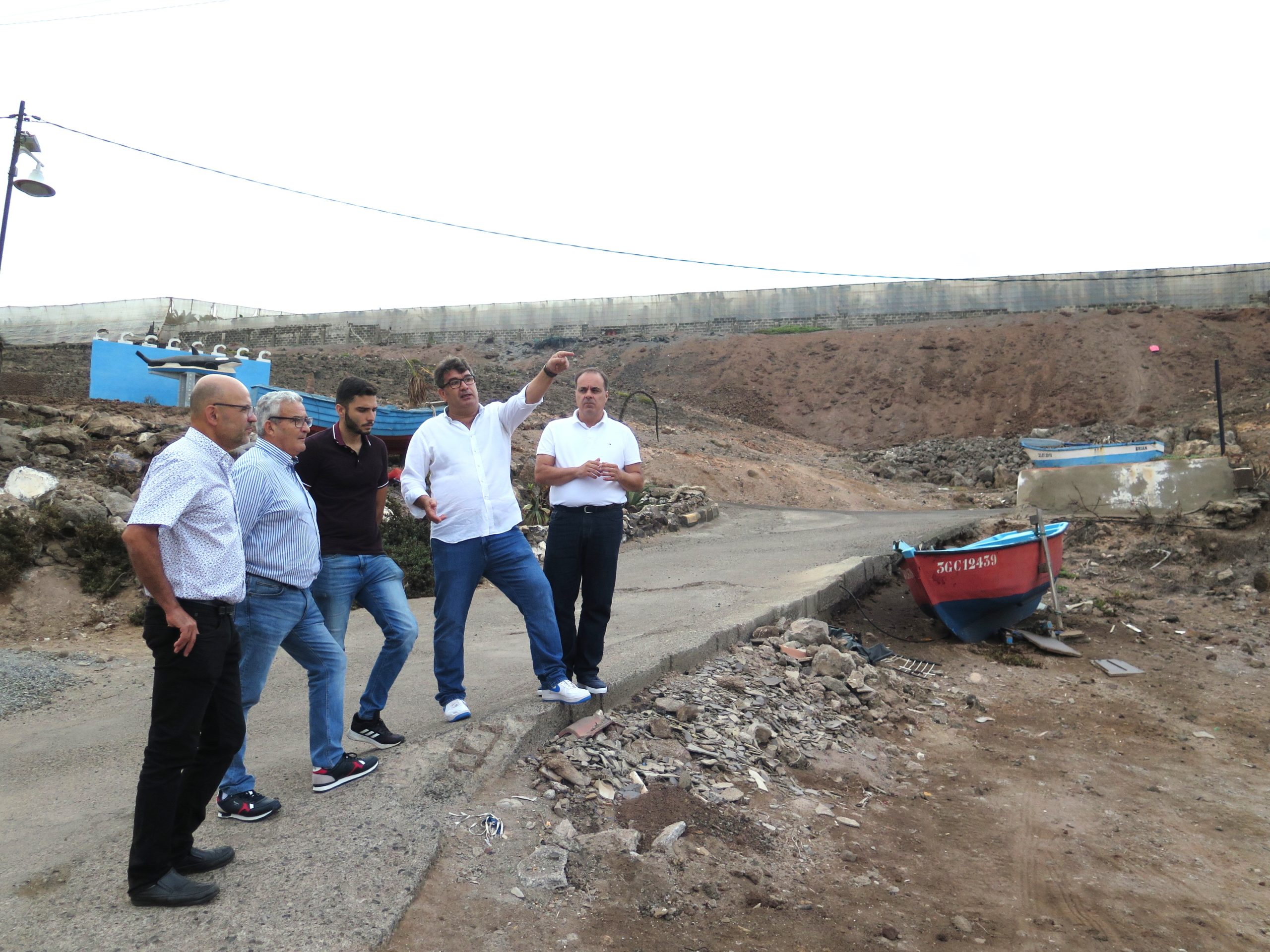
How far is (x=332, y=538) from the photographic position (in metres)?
4.04

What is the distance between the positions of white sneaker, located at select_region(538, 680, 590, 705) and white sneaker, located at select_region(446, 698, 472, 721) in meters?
0.41

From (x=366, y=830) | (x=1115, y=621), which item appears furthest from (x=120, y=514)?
(x=1115, y=621)

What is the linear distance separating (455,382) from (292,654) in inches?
58.2

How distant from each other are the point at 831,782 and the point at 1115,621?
768 cm

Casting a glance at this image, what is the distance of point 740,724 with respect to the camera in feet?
18.1

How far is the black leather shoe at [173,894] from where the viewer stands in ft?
9.44

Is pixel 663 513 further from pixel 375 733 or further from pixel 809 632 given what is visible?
pixel 375 733

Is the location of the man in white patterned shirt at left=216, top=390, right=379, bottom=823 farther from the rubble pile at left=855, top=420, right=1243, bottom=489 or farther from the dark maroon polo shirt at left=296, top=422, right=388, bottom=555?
the rubble pile at left=855, top=420, right=1243, bottom=489

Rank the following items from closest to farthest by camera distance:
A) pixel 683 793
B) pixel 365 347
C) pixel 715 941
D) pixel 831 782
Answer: pixel 715 941
pixel 683 793
pixel 831 782
pixel 365 347

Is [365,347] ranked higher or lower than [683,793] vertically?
higher

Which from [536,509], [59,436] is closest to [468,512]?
[536,509]

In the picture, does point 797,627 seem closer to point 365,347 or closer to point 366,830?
point 366,830

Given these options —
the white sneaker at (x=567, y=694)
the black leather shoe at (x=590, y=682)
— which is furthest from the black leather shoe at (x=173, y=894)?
the black leather shoe at (x=590, y=682)

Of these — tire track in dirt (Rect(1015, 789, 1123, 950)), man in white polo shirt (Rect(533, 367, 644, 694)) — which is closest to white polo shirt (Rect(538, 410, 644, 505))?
man in white polo shirt (Rect(533, 367, 644, 694))
